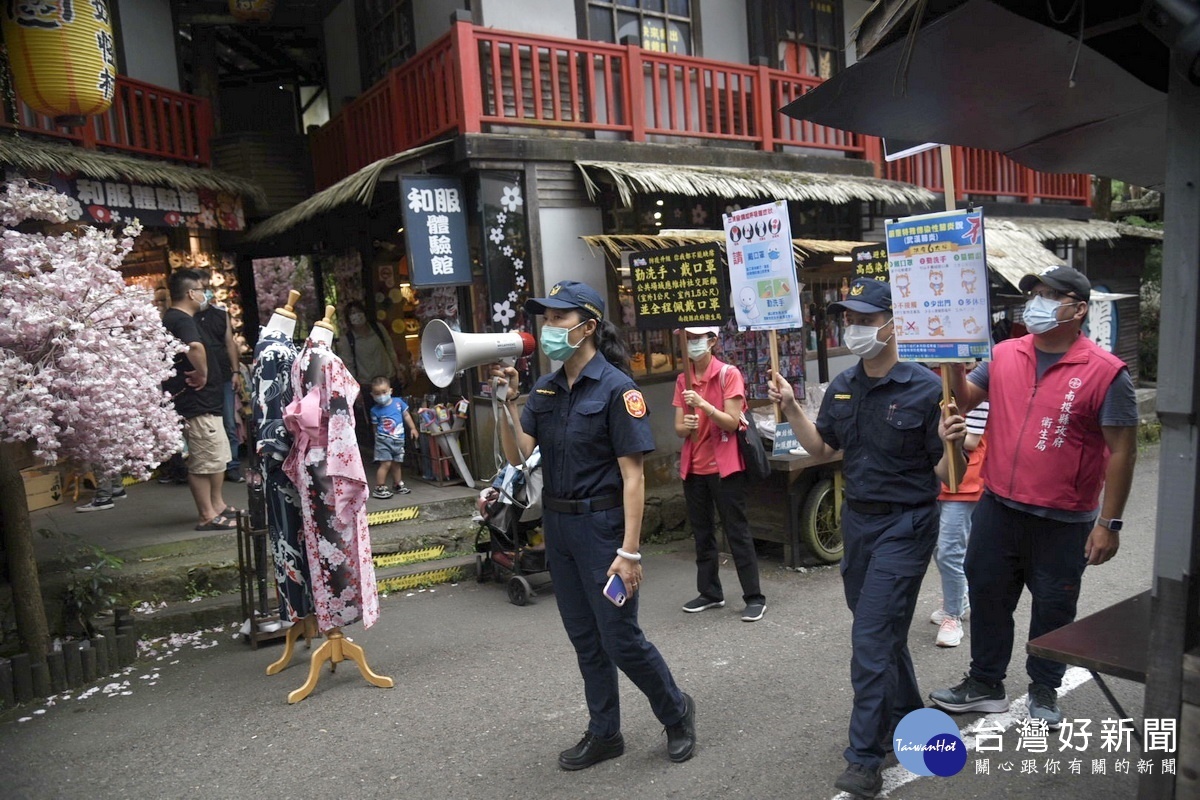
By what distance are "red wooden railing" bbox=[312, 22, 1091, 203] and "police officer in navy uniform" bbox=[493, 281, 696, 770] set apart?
4.74m

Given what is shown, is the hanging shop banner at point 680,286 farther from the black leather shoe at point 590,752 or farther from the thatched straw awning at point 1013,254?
the thatched straw awning at point 1013,254

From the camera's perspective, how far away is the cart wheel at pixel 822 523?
283 inches

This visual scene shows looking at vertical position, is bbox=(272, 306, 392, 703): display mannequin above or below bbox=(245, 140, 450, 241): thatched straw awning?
below

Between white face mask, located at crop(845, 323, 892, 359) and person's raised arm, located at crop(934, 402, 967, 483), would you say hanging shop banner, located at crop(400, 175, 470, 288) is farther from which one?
person's raised arm, located at crop(934, 402, 967, 483)

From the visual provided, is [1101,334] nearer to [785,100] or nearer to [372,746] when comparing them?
[785,100]

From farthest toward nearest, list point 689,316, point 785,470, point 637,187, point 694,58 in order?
1. point 694,58
2. point 637,187
3. point 785,470
4. point 689,316

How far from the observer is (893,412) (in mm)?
3764

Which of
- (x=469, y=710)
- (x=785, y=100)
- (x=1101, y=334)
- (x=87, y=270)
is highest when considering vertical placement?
(x=785, y=100)

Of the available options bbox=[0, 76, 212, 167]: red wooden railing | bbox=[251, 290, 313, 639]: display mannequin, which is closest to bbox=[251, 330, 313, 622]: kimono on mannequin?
bbox=[251, 290, 313, 639]: display mannequin

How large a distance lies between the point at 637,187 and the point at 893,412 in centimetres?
502

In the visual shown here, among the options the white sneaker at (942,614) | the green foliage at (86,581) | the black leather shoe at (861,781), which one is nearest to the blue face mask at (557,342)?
the black leather shoe at (861,781)

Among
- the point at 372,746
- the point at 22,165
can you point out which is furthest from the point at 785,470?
the point at 22,165

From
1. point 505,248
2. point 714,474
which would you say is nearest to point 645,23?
point 505,248

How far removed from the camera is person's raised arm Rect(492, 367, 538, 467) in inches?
160
